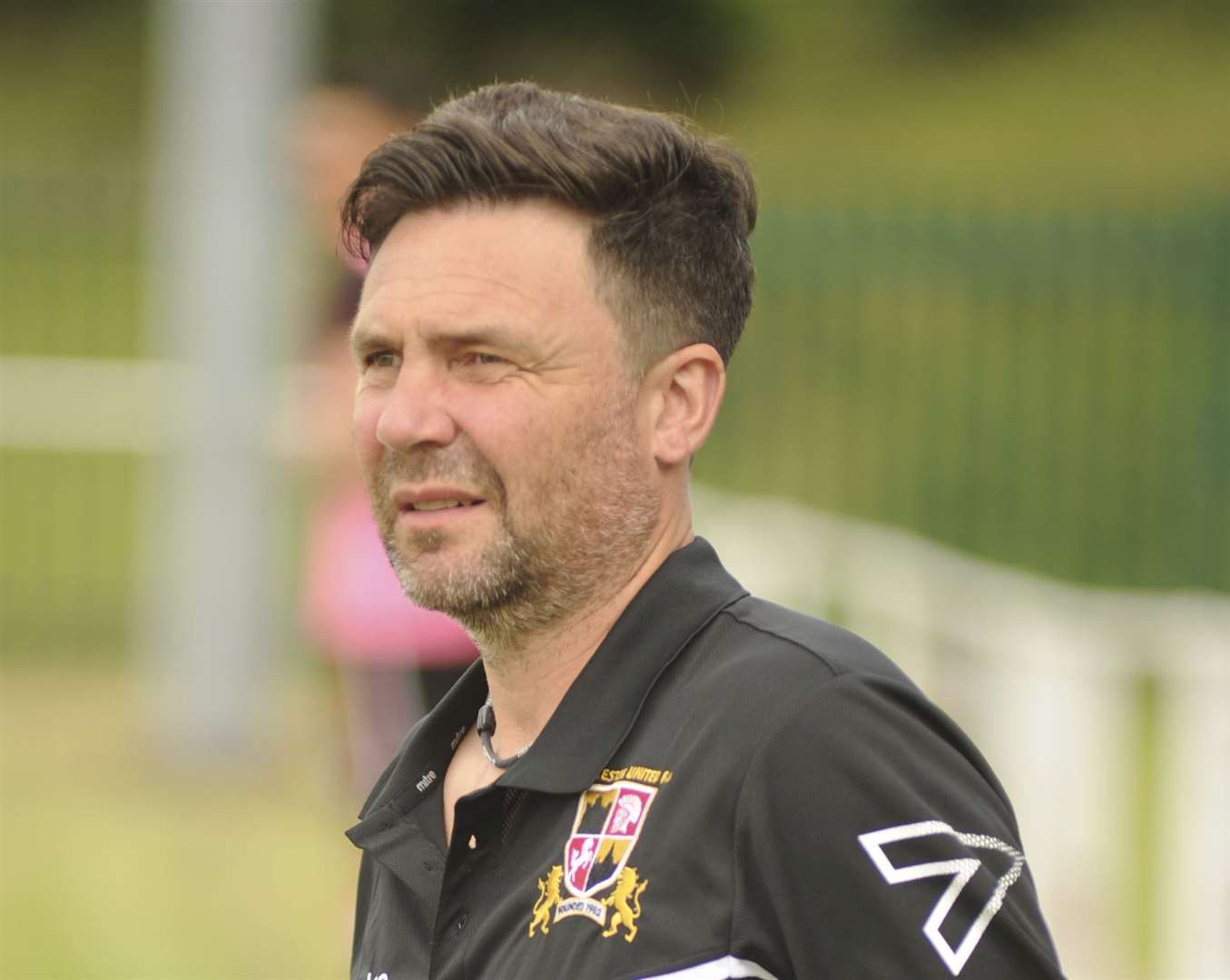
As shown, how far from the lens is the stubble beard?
253 centimetres

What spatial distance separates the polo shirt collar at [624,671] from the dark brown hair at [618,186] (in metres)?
0.26

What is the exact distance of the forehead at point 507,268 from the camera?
2529mm

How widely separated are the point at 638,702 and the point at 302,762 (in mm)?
8209

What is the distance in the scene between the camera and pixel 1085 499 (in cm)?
1205

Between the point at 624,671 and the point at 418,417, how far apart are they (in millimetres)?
366

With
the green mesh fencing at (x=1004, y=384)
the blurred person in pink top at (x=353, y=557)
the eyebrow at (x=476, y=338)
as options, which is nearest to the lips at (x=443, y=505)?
the eyebrow at (x=476, y=338)

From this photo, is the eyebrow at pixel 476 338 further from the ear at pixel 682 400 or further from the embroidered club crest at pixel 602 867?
the embroidered club crest at pixel 602 867

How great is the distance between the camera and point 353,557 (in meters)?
5.54

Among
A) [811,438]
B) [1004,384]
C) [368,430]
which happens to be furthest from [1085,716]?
[1004,384]

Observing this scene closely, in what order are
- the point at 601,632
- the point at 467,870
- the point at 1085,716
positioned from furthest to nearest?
the point at 1085,716 → the point at 601,632 → the point at 467,870

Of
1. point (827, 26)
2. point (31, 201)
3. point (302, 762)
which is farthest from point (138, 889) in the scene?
point (827, 26)

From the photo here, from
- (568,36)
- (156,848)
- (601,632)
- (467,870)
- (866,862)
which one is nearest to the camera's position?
(866,862)

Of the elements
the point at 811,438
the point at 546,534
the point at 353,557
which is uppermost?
the point at 546,534

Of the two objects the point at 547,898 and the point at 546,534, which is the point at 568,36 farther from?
the point at 547,898
